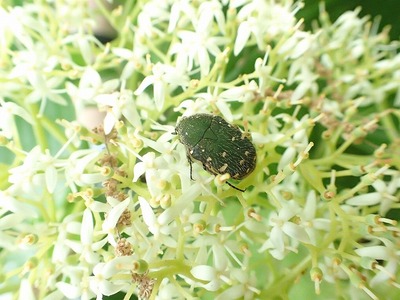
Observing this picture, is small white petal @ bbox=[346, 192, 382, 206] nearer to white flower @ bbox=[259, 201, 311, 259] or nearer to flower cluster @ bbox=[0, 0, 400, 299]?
flower cluster @ bbox=[0, 0, 400, 299]

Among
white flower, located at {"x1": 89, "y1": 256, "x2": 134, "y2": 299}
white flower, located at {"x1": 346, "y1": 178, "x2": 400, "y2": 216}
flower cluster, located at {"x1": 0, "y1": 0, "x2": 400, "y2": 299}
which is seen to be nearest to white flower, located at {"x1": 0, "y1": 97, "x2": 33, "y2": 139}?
flower cluster, located at {"x1": 0, "y1": 0, "x2": 400, "y2": 299}

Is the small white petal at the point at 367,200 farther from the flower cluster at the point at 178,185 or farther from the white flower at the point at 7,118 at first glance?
the white flower at the point at 7,118

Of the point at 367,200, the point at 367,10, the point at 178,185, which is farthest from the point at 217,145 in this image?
the point at 367,10

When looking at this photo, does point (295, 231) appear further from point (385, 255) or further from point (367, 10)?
point (367, 10)

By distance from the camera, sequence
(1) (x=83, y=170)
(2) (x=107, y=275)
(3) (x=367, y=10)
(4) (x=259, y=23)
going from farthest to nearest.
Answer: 1. (3) (x=367, y=10)
2. (4) (x=259, y=23)
3. (1) (x=83, y=170)
4. (2) (x=107, y=275)

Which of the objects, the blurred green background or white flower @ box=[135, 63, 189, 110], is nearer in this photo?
white flower @ box=[135, 63, 189, 110]

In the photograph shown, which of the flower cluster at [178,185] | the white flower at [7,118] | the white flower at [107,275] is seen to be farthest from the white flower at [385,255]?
the white flower at [7,118]
